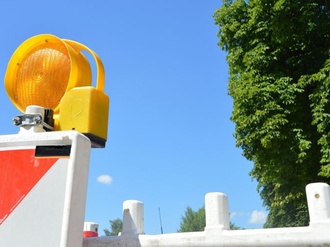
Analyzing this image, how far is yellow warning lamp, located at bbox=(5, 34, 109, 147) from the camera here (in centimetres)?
289

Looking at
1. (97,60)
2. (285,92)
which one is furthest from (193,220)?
(97,60)

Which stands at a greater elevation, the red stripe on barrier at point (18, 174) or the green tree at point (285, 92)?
the green tree at point (285, 92)

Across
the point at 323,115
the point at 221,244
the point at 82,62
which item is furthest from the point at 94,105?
the point at 323,115

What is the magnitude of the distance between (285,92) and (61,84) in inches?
318

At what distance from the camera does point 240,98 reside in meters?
10.7

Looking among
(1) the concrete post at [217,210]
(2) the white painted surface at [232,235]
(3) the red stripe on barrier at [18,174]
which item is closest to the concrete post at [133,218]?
(2) the white painted surface at [232,235]

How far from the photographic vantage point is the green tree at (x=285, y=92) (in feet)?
32.3

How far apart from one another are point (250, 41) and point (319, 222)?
33.2 ft

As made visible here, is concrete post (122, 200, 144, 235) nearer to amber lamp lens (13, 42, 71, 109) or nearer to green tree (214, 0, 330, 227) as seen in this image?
amber lamp lens (13, 42, 71, 109)

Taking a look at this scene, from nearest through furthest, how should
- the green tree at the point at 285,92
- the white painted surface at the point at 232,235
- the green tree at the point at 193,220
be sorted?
the white painted surface at the point at 232,235
the green tree at the point at 285,92
the green tree at the point at 193,220

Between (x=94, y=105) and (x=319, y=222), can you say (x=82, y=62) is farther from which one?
(x=319, y=222)

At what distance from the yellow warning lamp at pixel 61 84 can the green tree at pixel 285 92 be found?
24.5 ft

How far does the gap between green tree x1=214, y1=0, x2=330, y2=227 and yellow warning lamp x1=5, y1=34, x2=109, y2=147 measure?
294 inches

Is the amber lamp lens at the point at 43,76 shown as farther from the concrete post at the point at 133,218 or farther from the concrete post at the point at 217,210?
the concrete post at the point at 217,210
